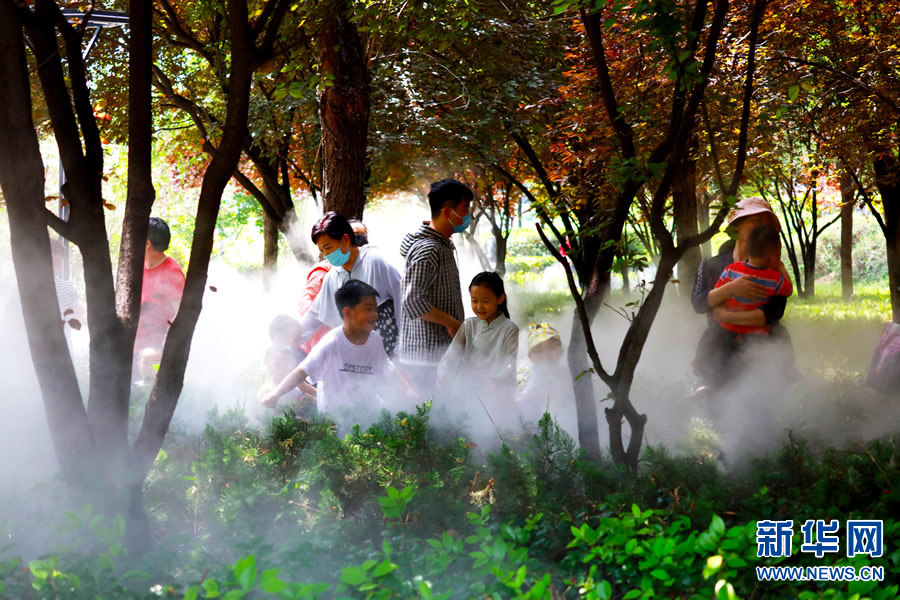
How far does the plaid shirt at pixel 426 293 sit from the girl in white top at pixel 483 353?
5.1 inches

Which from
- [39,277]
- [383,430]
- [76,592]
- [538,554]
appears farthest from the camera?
[383,430]

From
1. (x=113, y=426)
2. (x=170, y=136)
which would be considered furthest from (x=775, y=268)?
(x=170, y=136)

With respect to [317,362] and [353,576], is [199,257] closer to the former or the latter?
[317,362]

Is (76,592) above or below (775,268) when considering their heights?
below

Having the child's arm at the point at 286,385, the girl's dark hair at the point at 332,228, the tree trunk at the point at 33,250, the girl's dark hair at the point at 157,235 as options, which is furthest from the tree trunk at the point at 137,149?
the girl's dark hair at the point at 157,235

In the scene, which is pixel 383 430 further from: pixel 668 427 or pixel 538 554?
pixel 668 427

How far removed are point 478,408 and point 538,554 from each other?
2075mm

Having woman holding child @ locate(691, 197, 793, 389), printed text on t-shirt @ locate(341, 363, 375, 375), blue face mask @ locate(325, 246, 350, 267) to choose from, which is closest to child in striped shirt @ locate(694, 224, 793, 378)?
woman holding child @ locate(691, 197, 793, 389)

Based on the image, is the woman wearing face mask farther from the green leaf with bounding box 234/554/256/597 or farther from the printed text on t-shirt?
the green leaf with bounding box 234/554/256/597

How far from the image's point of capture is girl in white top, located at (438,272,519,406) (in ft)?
15.8

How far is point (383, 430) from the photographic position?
152 inches

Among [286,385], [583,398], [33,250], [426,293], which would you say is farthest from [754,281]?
[33,250]

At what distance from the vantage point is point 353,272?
5320 millimetres

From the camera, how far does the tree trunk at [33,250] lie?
2.95 m
